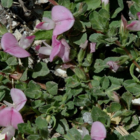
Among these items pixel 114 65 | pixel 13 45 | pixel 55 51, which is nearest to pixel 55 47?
pixel 55 51

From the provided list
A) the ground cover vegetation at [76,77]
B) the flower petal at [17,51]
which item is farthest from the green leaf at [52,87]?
the flower petal at [17,51]

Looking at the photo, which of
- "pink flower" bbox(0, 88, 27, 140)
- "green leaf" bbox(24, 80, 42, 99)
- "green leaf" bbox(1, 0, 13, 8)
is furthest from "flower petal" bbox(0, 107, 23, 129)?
"green leaf" bbox(1, 0, 13, 8)

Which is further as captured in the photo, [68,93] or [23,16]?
[23,16]

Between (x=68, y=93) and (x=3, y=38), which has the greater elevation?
(x=3, y=38)

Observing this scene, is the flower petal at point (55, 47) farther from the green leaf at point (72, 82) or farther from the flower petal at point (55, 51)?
the green leaf at point (72, 82)

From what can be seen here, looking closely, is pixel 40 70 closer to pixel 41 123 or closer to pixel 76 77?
pixel 76 77

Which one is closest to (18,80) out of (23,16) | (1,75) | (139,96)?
(1,75)

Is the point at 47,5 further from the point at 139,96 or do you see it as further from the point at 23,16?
the point at 139,96
